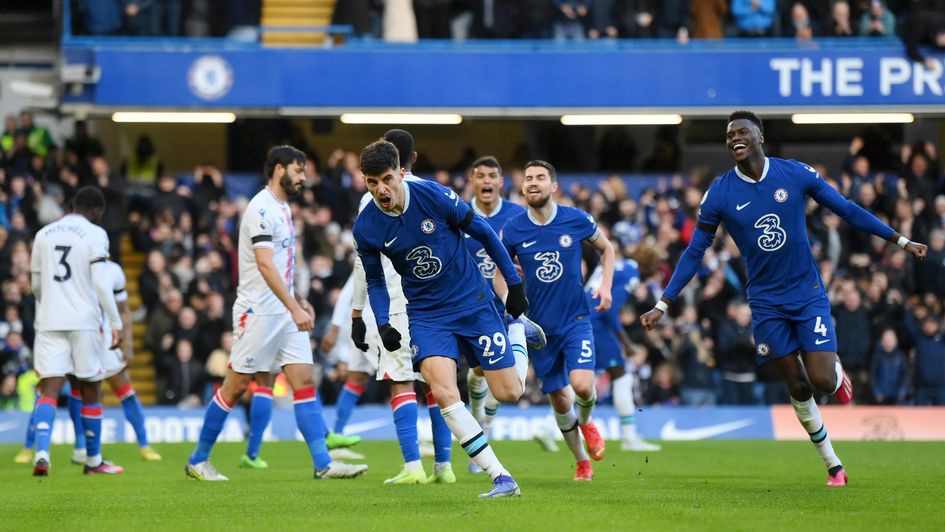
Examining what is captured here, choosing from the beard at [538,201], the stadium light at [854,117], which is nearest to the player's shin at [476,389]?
the beard at [538,201]

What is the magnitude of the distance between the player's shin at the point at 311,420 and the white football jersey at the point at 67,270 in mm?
2769

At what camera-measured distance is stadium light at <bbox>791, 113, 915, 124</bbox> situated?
26656 millimetres

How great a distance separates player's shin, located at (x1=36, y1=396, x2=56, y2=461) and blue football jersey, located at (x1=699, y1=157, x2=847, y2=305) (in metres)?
6.58

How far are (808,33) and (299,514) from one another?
1917 centimetres

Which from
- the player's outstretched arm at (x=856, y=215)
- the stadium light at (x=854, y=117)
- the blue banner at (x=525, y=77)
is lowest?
the player's outstretched arm at (x=856, y=215)

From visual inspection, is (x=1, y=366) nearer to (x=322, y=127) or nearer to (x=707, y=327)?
(x=322, y=127)

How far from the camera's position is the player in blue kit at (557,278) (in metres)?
12.7

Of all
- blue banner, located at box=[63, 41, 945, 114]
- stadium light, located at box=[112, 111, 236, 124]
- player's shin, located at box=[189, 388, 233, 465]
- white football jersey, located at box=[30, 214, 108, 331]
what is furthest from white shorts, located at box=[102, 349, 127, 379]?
stadium light, located at box=[112, 111, 236, 124]

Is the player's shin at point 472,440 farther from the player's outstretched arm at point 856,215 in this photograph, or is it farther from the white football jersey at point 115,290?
the white football jersey at point 115,290

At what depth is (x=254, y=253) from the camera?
40.6 feet

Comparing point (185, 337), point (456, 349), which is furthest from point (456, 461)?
point (185, 337)

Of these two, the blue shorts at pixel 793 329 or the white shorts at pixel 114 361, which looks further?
the white shorts at pixel 114 361

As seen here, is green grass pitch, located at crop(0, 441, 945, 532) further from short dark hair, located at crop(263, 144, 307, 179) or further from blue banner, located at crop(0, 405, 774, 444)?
blue banner, located at crop(0, 405, 774, 444)

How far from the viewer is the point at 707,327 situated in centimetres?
2323
